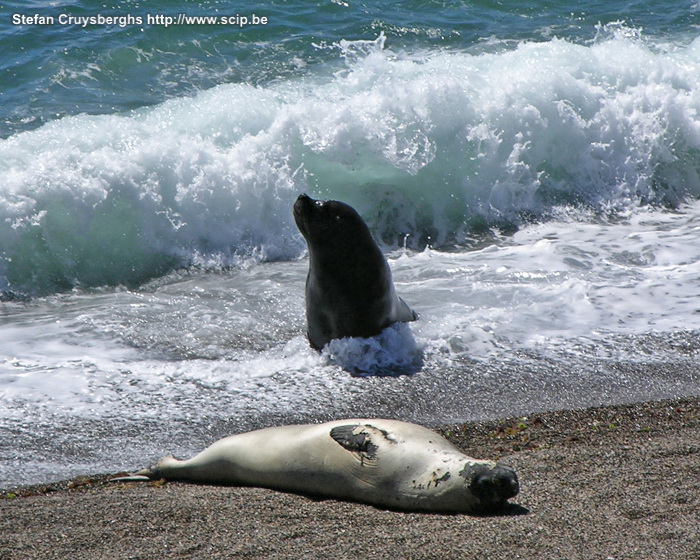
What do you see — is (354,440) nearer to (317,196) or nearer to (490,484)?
(490,484)

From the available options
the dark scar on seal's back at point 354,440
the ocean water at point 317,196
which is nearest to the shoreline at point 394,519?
the dark scar on seal's back at point 354,440

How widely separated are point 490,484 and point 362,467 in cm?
Result: 61

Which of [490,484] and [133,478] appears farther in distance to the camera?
[133,478]

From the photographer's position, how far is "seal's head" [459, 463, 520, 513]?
146 inches

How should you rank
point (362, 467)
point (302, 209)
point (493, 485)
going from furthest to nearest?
point (302, 209) < point (362, 467) < point (493, 485)

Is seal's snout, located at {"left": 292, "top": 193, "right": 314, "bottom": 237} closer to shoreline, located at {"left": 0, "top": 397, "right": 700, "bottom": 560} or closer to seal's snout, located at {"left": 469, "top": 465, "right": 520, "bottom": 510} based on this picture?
shoreline, located at {"left": 0, "top": 397, "right": 700, "bottom": 560}

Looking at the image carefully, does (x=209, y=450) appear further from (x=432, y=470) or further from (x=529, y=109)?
(x=529, y=109)

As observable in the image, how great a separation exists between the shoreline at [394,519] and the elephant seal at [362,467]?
8cm

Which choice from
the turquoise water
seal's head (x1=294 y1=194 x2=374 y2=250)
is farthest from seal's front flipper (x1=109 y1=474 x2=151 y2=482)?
the turquoise water

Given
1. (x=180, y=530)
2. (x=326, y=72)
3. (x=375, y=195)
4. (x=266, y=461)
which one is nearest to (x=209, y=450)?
(x=266, y=461)

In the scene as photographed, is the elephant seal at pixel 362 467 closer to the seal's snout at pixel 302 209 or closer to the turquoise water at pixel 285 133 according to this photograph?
the seal's snout at pixel 302 209

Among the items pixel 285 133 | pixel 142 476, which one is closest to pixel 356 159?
pixel 285 133

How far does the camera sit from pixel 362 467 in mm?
4043

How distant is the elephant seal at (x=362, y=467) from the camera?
3.79 meters
